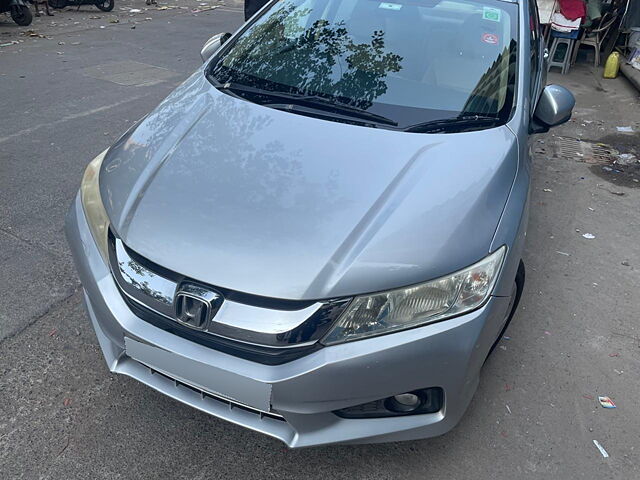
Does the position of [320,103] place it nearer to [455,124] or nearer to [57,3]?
[455,124]

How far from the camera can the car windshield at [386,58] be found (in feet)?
8.23

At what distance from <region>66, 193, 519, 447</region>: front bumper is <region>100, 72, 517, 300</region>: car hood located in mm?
197

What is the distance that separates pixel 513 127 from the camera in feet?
7.97

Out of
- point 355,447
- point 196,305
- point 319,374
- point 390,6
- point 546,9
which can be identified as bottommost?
point 355,447

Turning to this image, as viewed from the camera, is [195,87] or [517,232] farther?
[195,87]

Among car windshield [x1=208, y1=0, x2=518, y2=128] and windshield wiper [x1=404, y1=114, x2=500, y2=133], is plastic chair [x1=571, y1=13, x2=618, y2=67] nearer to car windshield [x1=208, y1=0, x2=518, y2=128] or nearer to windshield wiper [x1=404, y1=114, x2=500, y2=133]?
car windshield [x1=208, y1=0, x2=518, y2=128]

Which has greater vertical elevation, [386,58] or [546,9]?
[386,58]

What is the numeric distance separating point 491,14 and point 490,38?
236 mm

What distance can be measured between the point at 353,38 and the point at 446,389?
1.97 metres

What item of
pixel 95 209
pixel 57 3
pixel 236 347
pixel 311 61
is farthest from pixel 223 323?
pixel 57 3

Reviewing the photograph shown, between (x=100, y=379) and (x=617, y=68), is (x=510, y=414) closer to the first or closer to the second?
(x=100, y=379)

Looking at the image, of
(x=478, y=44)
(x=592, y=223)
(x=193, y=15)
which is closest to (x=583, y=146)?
(x=592, y=223)

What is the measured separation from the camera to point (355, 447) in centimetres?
217

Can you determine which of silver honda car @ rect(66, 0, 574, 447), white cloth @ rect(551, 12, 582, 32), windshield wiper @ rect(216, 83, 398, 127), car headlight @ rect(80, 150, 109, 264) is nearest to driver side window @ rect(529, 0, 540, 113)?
silver honda car @ rect(66, 0, 574, 447)
